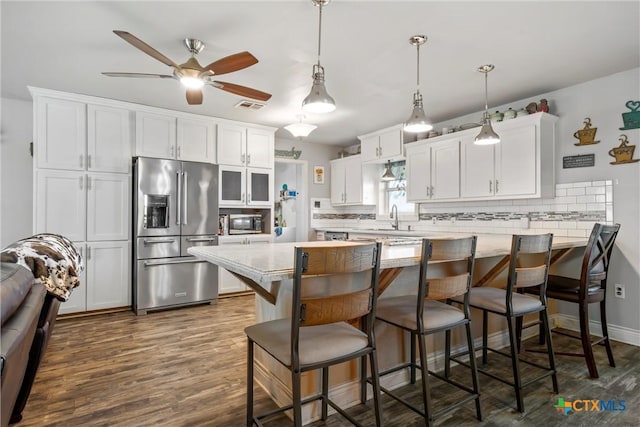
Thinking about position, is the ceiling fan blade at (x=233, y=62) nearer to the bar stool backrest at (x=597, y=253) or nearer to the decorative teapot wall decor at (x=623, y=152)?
the bar stool backrest at (x=597, y=253)

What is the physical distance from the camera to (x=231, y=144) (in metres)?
4.77

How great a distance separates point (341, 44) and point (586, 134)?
2.53 m

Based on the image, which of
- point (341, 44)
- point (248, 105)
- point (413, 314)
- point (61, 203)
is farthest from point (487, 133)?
point (61, 203)

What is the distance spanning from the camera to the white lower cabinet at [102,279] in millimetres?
3752

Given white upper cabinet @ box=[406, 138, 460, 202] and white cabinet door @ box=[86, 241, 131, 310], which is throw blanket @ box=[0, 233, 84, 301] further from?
white upper cabinet @ box=[406, 138, 460, 202]

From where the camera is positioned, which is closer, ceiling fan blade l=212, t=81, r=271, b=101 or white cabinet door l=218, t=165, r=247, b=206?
ceiling fan blade l=212, t=81, r=271, b=101

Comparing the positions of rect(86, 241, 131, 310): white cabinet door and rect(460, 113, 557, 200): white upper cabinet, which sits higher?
rect(460, 113, 557, 200): white upper cabinet

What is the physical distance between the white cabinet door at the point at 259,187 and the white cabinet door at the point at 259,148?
99 millimetres

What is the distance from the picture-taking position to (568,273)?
341cm

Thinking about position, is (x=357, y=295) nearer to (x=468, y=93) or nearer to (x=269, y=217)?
(x=468, y=93)

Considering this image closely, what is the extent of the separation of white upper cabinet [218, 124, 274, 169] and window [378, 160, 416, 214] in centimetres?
190

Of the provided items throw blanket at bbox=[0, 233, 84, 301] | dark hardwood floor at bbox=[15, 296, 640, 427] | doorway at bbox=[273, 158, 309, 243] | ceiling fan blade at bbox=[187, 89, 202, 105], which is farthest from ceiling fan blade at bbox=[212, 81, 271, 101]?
doorway at bbox=[273, 158, 309, 243]

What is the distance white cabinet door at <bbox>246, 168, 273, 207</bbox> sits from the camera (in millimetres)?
4930

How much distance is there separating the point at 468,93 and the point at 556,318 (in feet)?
8.15
